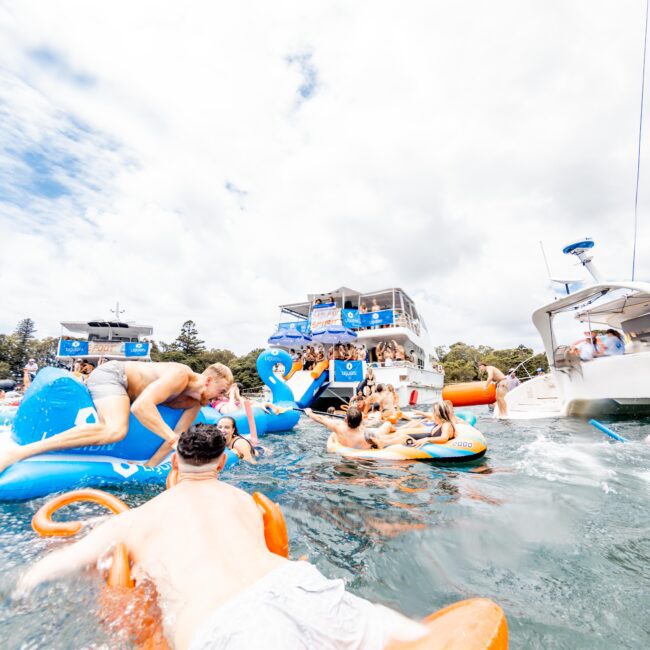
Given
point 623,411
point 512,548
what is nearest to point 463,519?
point 512,548

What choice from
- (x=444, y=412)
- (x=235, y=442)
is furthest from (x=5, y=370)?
(x=444, y=412)

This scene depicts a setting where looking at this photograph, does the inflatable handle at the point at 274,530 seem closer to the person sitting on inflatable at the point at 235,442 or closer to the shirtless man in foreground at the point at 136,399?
the shirtless man in foreground at the point at 136,399

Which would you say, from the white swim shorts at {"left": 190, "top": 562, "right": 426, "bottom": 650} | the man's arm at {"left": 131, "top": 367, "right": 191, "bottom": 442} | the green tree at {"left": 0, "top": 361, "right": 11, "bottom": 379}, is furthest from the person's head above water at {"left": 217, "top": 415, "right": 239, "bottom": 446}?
the green tree at {"left": 0, "top": 361, "right": 11, "bottom": 379}

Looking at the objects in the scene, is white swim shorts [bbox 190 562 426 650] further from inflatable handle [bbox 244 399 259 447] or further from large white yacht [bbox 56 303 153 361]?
large white yacht [bbox 56 303 153 361]

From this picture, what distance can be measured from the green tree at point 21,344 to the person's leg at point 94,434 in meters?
59.9

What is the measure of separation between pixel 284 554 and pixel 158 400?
2302 mm

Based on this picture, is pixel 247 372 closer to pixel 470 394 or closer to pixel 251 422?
pixel 470 394

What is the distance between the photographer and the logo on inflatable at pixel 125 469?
363 cm

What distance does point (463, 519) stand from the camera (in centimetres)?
311

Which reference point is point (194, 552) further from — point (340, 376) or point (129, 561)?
point (340, 376)

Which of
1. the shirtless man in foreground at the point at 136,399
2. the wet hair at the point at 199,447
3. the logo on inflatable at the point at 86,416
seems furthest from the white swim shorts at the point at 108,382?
the wet hair at the point at 199,447

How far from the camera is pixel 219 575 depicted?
120 centimetres

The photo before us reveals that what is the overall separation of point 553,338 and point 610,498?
7.28m

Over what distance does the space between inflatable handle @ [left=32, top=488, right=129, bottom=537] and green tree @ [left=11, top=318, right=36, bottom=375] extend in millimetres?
61522
